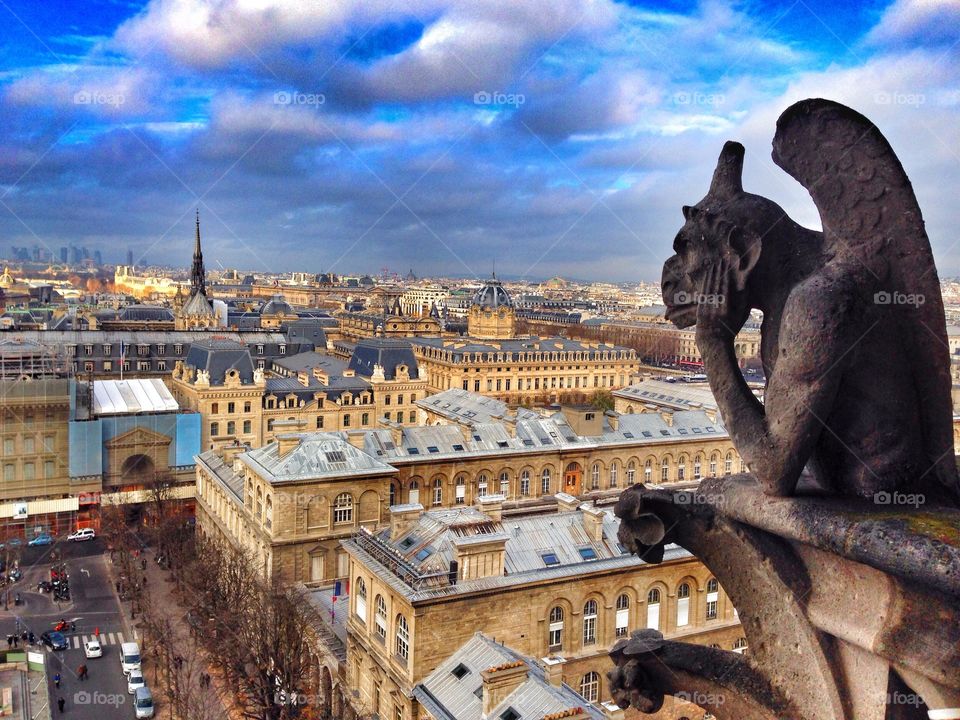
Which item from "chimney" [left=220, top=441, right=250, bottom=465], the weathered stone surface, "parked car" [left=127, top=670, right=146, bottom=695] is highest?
the weathered stone surface

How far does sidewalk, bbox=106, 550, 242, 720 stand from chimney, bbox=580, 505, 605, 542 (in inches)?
583

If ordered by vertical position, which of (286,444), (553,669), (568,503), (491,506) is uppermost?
(286,444)

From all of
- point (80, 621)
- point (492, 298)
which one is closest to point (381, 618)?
point (80, 621)

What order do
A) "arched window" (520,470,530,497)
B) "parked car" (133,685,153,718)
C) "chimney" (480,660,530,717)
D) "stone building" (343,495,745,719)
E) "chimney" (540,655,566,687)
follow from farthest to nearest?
"arched window" (520,470,530,497) → "parked car" (133,685,153,718) → "stone building" (343,495,745,719) → "chimney" (540,655,566,687) → "chimney" (480,660,530,717)

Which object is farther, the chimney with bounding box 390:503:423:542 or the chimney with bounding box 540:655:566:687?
the chimney with bounding box 390:503:423:542

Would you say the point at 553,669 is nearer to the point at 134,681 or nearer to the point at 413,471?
the point at 134,681

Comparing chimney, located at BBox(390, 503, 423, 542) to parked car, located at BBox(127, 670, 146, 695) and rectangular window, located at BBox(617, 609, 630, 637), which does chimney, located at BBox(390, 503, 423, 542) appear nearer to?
rectangular window, located at BBox(617, 609, 630, 637)

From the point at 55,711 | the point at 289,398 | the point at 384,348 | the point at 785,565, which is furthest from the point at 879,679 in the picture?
the point at 384,348

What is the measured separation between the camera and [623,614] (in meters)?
28.5

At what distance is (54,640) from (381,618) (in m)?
21.2

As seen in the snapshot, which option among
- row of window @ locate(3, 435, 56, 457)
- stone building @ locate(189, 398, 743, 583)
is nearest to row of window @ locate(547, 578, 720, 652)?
stone building @ locate(189, 398, 743, 583)

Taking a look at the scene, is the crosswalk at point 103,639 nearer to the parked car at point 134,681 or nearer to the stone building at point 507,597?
the parked car at point 134,681

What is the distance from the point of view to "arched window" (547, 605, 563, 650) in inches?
1061

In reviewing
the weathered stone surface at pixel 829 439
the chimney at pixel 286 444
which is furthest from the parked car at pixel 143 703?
the weathered stone surface at pixel 829 439
